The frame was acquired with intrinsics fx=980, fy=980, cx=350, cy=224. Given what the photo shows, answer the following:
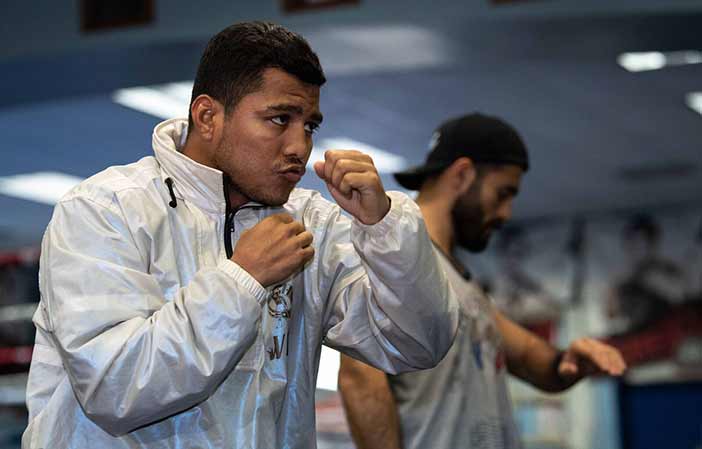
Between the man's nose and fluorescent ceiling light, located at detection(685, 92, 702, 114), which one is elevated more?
fluorescent ceiling light, located at detection(685, 92, 702, 114)

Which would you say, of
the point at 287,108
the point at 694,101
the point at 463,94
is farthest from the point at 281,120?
the point at 694,101

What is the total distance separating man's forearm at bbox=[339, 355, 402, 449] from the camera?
265 centimetres

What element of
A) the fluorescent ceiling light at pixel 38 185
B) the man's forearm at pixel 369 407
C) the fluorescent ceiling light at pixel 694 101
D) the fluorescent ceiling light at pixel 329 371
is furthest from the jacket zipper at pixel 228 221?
the fluorescent ceiling light at pixel 38 185

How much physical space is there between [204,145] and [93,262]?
15.2 inches

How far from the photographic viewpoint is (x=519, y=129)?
853 cm

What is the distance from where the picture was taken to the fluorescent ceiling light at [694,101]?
7607mm

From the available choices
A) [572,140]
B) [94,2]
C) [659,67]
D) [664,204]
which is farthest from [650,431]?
[94,2]

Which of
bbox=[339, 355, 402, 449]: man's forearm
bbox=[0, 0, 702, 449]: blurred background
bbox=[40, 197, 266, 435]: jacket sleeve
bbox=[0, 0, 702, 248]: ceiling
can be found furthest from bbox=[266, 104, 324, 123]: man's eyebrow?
bbox=[0, 0, 702, 248]: ceiling

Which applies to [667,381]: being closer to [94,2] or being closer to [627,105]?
[627,105]

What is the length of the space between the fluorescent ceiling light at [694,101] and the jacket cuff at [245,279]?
21.9 feet

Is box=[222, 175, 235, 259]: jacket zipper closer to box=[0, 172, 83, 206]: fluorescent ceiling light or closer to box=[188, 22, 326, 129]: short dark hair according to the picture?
box=[188, 22, 326, 129]: short dark hair

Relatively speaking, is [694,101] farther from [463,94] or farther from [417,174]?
[417,174]

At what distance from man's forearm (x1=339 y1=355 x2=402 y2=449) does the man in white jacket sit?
0.74m

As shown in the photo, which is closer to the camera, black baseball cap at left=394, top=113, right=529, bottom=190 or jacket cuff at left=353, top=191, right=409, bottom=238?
jacket cuff at left=353, top=191, right=409, bottom=238
